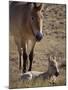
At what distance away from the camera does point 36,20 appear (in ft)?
7.34

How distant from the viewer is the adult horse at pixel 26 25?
2186mm

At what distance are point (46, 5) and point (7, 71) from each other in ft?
2.60

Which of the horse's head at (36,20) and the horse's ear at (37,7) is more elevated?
the horse's ear at (37,7)

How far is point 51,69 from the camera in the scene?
2281 millimetres

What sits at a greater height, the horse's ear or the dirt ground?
the horse's ear

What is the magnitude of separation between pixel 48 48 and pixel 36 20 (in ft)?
1.04

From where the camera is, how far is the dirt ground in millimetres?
2175

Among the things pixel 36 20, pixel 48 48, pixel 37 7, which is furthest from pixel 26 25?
pixel 48 48

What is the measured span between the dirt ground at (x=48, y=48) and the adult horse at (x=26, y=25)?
5 cm

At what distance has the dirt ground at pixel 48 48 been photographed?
218 cm

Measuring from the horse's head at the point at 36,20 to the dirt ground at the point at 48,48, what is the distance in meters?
0.05

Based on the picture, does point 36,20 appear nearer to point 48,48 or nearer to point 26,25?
point 26,25

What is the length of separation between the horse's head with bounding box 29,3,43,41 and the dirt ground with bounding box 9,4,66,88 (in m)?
0.05

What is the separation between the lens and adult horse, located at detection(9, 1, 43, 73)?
2.19m
